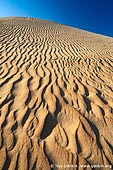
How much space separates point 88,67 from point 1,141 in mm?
4520

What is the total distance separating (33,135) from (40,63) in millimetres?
3937

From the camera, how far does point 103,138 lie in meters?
3.56

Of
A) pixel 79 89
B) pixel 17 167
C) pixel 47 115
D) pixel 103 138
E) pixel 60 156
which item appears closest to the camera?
pixel 17 167

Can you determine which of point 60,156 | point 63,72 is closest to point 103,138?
point 60,156

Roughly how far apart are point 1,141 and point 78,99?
1960mm

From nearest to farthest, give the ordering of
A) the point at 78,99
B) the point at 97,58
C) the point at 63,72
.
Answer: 1. the point at 78,99
2. the point at 63,72
3. the point at 97,58

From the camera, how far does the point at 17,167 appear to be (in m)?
2.88

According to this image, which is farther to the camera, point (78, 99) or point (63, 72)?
point (63, 72)

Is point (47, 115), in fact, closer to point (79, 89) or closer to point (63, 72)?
point (79, 89)

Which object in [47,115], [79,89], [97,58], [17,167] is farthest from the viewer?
[97,58]

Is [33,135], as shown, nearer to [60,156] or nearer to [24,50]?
[60,156]

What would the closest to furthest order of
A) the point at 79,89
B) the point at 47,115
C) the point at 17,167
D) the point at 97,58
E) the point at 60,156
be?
the point at 17,167, the point at 60,156, the point at 47,115, the point at 79,89, the point at 97,58

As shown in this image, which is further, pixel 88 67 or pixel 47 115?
pixel 88 67

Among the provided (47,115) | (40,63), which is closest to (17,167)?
(47,115)
